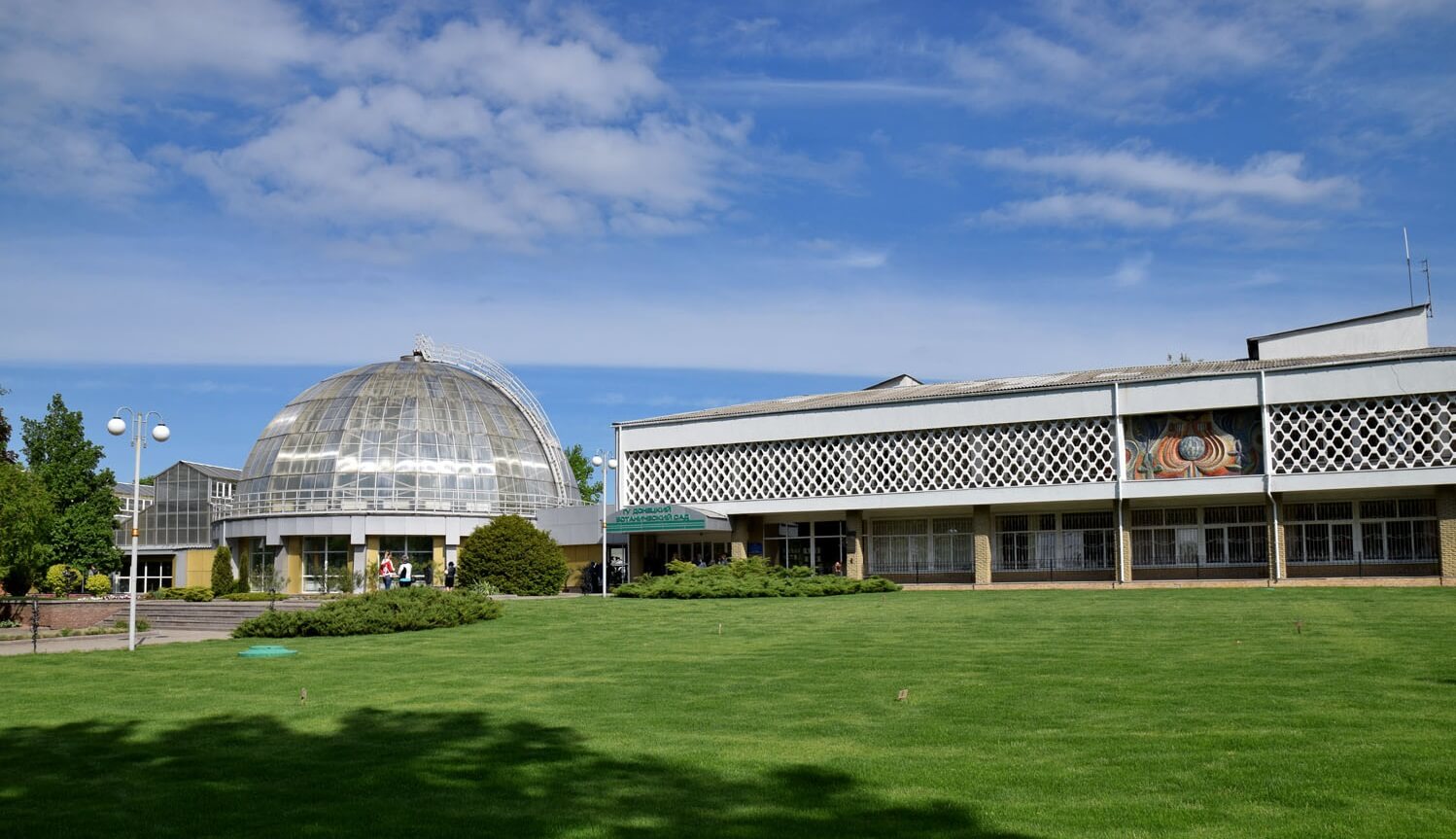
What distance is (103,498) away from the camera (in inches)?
2542

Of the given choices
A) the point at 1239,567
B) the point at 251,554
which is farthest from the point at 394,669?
the point at 251,554

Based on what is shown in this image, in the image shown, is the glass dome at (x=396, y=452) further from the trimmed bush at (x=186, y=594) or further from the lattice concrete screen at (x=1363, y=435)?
the lattice concrete screen at (x=1363, y=435)

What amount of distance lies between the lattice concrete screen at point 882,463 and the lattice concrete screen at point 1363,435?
5.75 meters

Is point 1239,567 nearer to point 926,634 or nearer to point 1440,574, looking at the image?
point 1440,574

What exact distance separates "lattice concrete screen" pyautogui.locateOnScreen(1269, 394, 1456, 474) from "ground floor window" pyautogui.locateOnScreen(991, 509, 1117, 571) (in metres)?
7.11

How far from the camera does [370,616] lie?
87.6 ft

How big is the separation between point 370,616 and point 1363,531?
33393mm

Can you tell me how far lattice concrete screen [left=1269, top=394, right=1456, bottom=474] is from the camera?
39.6m

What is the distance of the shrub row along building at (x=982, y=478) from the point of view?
41.2 meters

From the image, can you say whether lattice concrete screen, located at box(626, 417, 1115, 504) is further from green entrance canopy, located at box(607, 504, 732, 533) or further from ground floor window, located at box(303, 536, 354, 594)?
ground floor window, located at box(303, 536, 354, 594)

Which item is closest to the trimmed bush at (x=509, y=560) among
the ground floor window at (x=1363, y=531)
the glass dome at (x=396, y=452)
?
the glass dome at (x=396, y=452)

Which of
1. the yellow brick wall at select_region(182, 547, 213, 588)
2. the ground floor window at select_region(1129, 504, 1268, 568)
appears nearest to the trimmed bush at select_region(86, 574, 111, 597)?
the yellow brick wall at select_region(182, 547, 213, 588)

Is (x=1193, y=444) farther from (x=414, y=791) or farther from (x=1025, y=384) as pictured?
(x=414, y=791)

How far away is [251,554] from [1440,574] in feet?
171
